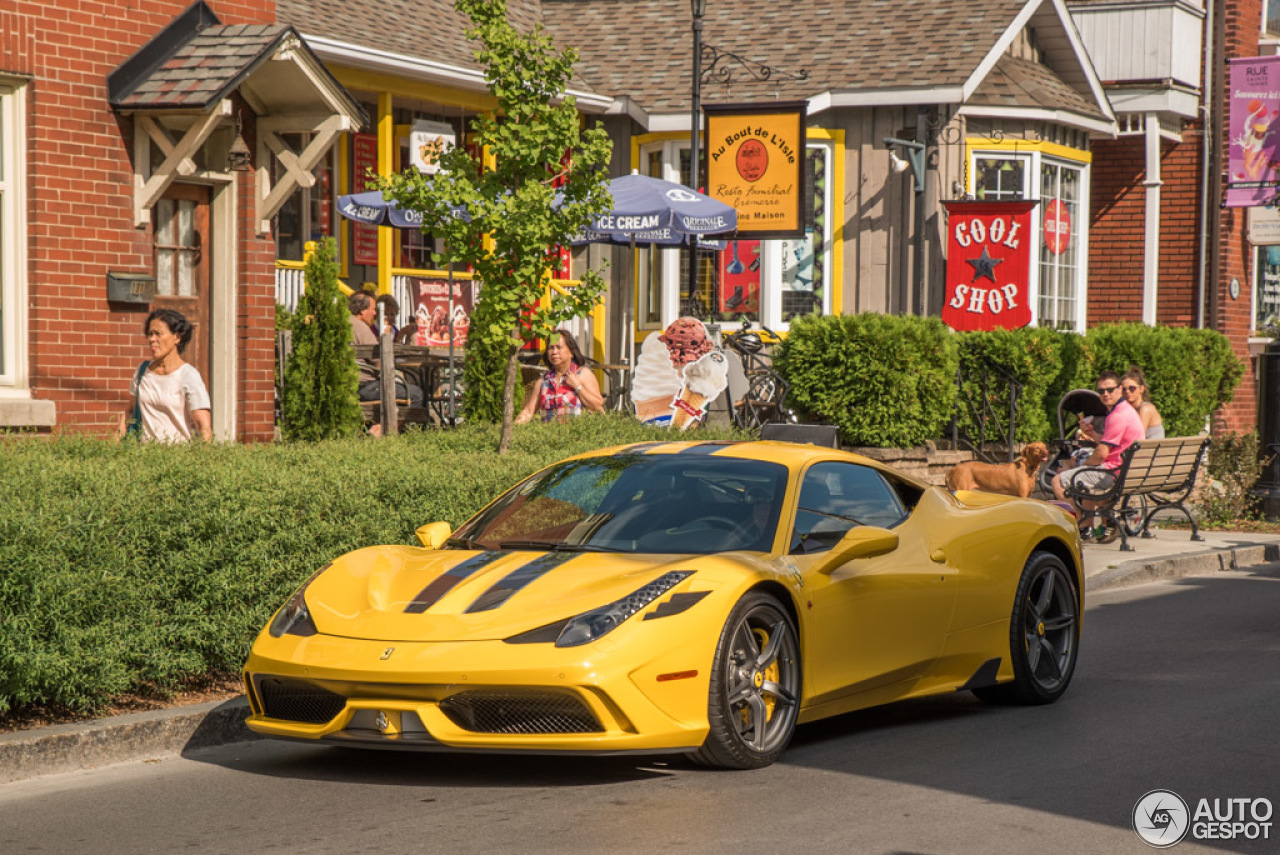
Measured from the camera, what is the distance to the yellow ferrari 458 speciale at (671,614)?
623cm

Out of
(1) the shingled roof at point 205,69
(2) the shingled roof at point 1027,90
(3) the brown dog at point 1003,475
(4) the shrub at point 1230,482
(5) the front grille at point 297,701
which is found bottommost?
Result: (4) the shrub at point 1230,482

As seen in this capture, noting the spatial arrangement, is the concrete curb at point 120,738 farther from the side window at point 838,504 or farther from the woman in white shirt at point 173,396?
the woman in white shirt at point 173,396

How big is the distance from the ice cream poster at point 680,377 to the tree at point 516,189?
13.0 ft

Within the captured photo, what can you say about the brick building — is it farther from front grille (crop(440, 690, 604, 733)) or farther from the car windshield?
front grille (crop(440, 690, 604, 733))

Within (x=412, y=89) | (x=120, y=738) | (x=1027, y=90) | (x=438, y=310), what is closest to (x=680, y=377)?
(x=438, y=310)

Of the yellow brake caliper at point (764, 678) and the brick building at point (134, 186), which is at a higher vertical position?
the brick building at point (134, 186)

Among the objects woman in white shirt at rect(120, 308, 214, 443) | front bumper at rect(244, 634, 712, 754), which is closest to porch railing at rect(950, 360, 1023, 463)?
woman in white shirt at rect(120, 308, 214, 443)

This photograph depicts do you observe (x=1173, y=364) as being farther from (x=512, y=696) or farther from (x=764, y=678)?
(x=512, y=696)

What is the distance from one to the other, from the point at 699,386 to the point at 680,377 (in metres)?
0.20

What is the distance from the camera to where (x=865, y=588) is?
24.0 ft

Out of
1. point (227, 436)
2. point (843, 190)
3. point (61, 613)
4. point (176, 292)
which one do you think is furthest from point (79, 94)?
point (843, 190)

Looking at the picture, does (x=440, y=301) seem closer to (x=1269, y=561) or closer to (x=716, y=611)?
(x=1269, y=561)

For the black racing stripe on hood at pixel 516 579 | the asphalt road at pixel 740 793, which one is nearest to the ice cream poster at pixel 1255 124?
the asphalt road at pixel 740 793

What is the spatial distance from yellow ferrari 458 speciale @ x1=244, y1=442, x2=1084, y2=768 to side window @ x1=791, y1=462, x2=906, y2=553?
13mm
